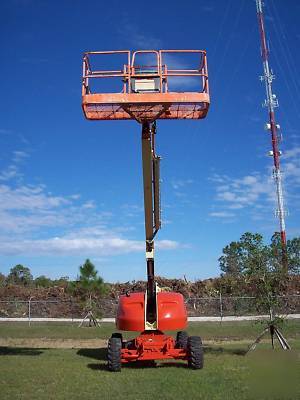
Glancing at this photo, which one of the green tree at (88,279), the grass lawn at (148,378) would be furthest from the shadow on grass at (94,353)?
the green tree at (88,279)

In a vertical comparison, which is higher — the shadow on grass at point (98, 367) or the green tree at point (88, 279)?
the green tree at point (88, 279)

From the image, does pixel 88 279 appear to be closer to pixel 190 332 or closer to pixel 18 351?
pixel 190 332

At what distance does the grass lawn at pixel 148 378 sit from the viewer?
394 inches

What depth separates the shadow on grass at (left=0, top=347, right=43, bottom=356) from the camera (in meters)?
17.7

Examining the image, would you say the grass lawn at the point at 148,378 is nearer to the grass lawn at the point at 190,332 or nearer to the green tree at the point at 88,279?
the grass lawn at the point at 190,332

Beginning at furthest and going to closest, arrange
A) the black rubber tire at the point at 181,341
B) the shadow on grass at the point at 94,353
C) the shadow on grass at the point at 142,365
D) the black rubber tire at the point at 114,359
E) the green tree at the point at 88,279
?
the green tree at the point at 88,279, the shadow on grass at the point at 94,353, the black rubber tire at the point at 181,341, the shadow on grass at the point at 142,365, the black rubber tire at the point at 114,359

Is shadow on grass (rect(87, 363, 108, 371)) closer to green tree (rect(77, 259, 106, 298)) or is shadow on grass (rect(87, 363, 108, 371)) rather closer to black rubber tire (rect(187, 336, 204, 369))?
black rubber tire (rect(187, 336, 204, 369))

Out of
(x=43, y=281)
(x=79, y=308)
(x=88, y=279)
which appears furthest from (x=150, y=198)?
(x=43, y=281)

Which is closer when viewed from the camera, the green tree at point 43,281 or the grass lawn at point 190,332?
the grass lawn at point 190,332

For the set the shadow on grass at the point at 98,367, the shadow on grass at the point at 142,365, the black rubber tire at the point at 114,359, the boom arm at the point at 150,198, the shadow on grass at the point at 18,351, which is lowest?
the shadow on grass at the point at 142,365

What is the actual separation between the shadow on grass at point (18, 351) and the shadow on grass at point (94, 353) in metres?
1.52

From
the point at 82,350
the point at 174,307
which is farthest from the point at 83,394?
the point at 82,350

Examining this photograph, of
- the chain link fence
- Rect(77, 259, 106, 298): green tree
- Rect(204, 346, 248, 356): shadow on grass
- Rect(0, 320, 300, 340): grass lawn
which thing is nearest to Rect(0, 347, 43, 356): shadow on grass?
Rect(0, 320, 300, 340): grass lawn

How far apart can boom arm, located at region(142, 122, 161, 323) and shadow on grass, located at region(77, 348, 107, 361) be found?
3549mm
